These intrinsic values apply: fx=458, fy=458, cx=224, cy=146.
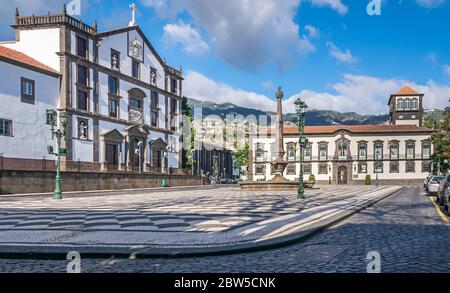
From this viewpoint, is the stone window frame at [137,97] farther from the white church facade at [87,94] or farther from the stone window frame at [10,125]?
the stone window frame at [10,125]

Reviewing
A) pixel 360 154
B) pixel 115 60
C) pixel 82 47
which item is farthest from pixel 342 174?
pixel 82 47

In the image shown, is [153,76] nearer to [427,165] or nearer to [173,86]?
Answer: [173,86]

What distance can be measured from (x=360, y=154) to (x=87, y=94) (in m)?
55.5

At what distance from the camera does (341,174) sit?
85562 mm

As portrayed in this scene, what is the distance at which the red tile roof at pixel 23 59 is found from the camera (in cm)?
3786

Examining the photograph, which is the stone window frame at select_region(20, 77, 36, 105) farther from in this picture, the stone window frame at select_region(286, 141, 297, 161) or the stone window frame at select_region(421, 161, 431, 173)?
the stone window frame at select_region(421, 161, 431, 173)

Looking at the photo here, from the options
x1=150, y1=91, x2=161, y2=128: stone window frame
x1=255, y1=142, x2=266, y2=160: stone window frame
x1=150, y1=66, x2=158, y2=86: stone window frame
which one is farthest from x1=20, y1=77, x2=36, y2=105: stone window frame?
x1=255, y1=142, x2=266, y2=160: stone window frame

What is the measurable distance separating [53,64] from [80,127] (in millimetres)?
6398

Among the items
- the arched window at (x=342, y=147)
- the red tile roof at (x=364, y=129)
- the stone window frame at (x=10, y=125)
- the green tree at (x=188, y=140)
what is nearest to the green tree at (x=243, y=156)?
the red tile roof at (x=364, y=129)

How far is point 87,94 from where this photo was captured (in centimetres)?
4616

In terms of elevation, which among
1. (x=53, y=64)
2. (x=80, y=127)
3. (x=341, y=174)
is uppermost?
(x=53, y=64)

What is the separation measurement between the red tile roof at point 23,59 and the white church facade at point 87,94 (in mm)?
133

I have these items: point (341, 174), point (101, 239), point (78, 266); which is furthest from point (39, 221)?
point (341, 174)
